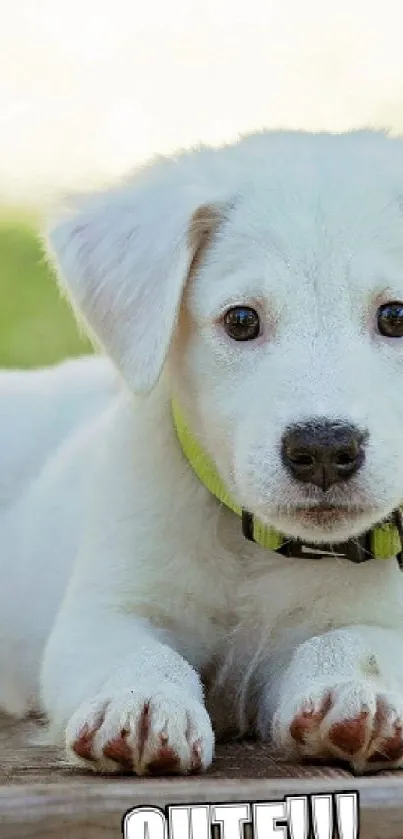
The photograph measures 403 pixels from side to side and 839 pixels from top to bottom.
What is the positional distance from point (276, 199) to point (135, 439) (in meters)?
0.73

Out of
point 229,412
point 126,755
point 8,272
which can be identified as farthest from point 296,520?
point 8,272

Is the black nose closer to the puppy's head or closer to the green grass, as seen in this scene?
the puppy's head

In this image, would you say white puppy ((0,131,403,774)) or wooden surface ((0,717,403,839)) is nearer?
wooden surface ((0,717,403,839))

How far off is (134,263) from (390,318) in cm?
69

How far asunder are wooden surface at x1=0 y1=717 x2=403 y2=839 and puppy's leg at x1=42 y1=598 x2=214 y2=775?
0.07 meters

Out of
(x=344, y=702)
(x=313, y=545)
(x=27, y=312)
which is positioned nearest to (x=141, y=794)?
(x=344, y=702)

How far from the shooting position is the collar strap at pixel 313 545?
12.0 feet

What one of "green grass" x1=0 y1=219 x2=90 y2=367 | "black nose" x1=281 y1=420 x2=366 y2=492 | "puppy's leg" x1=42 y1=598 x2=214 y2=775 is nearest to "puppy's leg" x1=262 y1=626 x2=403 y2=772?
"puppy's leg" x1=42 y1=598 x2=214 y2=775

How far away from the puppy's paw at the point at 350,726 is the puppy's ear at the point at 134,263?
87 centimetres

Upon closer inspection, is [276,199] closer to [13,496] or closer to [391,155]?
[391,155]

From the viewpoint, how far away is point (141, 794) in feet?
9.11

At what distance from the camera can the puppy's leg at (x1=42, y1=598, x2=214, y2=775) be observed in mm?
3082

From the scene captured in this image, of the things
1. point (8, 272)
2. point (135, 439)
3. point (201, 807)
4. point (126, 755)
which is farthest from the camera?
point (8, 272)

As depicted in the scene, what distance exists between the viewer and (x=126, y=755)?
10.1 ft
